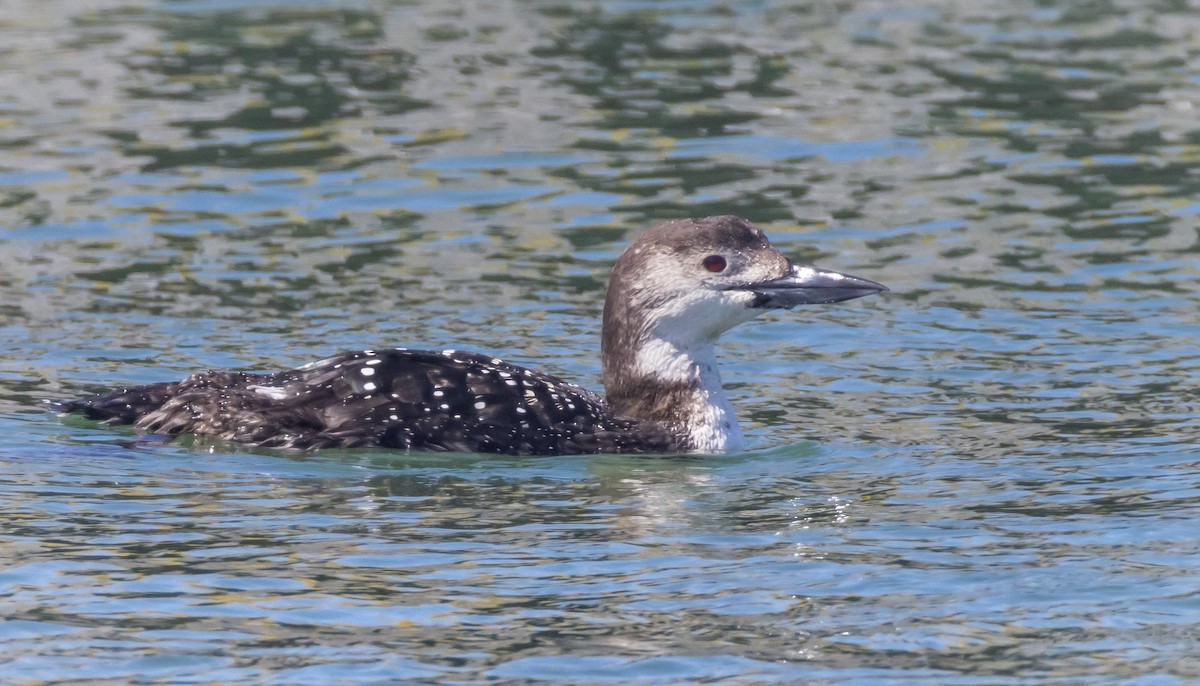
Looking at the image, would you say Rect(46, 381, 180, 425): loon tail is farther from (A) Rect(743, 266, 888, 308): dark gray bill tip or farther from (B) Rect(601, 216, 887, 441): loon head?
(A) Rect(743, 266, 888, 308): dark gray bill tip

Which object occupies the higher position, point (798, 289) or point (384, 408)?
point (798, 289)

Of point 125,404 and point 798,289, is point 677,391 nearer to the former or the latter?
point 798,289

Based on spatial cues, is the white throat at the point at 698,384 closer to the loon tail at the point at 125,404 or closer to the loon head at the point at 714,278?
the loon head at the point at 714,278

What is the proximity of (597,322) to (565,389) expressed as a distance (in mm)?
2165

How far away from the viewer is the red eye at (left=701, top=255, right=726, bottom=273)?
851 cm

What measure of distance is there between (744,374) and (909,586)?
359 centimetres

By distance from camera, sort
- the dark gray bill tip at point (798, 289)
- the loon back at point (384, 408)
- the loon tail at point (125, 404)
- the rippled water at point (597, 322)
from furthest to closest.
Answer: the dark gray bill tip at point (798, 289), the loon tail at point (125, 404), the loon back at point (384, 408), the rippled water at point (597, 322)

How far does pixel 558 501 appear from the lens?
7.66m

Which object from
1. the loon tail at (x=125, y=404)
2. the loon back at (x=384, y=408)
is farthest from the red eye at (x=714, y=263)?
the loon tail at (x=125, y=404)

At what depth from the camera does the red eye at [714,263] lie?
335 inches

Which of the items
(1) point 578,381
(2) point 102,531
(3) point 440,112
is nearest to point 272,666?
(2) point 102,531

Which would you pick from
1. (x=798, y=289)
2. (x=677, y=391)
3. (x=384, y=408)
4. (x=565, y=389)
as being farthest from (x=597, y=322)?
(x=384, y=408)

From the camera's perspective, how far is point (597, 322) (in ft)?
35.1

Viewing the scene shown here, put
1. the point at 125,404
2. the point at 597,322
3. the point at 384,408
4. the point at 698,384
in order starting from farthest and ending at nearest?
1. the point at 597,322
2. the point at 698,384
3. the point at 125,404
4. the point at 384,408
